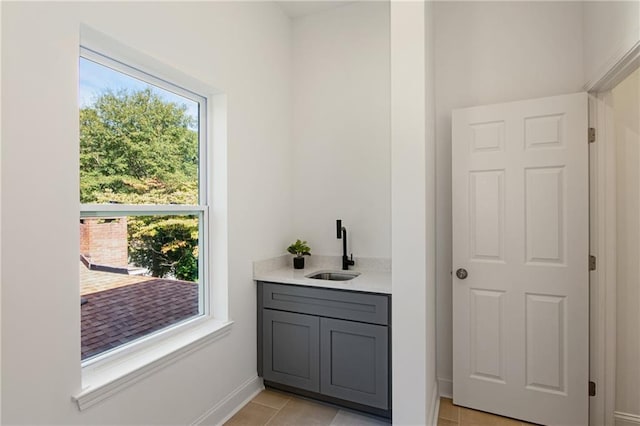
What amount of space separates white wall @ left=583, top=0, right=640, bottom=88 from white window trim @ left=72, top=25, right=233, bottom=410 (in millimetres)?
2267

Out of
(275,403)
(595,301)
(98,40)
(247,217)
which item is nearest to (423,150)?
(247,217)

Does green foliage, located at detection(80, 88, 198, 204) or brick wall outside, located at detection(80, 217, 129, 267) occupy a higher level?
green foliage, located at detection(80, 88, 198, 204)

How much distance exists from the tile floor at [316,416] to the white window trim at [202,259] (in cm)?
59

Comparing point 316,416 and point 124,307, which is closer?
point 124,307

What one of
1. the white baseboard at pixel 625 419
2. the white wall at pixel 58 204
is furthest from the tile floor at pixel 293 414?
the white baseboard at pixel 625 419

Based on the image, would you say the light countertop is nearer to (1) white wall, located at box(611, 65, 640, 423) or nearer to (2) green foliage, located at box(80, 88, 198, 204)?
(2) green foliage, located at box(80, 88, 198, 204)

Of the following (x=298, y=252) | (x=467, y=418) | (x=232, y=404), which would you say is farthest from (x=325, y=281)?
(x=467, y=418)

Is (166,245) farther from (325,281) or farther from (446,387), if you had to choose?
(446,387)

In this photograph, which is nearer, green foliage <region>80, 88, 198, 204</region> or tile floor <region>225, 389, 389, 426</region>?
green foliage <region>80, 88, 198, 204</region>

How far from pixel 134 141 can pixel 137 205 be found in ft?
1.16

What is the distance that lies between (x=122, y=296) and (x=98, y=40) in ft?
4.14

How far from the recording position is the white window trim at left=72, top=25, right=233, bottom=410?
1.51 metres

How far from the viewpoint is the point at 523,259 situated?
2.21 meters

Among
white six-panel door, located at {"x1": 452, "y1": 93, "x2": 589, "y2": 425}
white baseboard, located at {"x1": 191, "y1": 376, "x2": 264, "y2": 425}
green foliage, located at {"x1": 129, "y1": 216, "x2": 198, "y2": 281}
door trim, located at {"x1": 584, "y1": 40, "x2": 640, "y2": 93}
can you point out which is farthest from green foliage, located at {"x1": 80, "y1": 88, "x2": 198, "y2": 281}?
door trim, located at {"x1": 584, "y1": 40, "x2": 640, "y2": 93}
